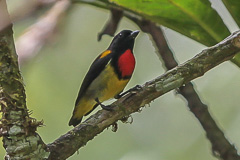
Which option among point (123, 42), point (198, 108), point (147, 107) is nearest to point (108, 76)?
point (123, 42)

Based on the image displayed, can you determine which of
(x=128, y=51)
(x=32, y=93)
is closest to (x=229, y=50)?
(x=128, y=51)

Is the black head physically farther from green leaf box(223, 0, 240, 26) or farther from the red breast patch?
green leaf box(223, 0, 240, 26)

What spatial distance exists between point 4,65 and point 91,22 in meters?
3.59

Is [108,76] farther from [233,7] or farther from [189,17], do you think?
[233,7]

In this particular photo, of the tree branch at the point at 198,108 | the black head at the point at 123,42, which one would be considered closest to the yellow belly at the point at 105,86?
the black head at the point at 123,42

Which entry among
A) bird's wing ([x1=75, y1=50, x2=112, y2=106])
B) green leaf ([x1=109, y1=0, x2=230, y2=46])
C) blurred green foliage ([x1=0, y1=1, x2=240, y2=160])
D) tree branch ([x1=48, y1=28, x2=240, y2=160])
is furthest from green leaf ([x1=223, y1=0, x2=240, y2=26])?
blurred green foliage ([x1=0, y1=1, x2=240, y2=160])

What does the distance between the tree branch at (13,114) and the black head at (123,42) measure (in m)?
1.17

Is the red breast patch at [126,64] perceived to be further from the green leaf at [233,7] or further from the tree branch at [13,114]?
the tree branch at [13,114]

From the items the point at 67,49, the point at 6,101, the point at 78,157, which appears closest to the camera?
the point at 6,101

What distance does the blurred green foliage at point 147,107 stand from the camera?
420 cm

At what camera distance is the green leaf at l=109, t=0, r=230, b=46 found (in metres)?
2.12

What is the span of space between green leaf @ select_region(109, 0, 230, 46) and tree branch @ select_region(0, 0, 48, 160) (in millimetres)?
609

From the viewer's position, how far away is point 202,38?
2.17 meters

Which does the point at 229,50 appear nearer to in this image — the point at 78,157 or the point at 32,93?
the point at 32,93
